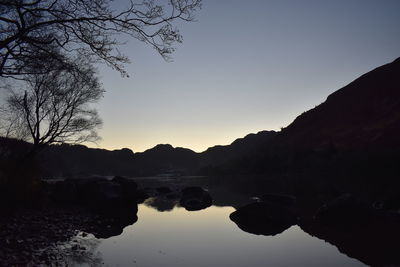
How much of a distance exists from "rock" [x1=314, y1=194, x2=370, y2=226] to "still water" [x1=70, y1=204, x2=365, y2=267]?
229 cm

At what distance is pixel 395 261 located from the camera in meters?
7.97

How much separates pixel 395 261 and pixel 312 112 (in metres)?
103

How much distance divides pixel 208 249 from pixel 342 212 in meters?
8.12

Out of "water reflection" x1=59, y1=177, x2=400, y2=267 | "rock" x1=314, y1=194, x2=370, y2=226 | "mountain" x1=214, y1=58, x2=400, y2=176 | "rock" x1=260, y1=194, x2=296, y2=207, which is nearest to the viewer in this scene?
"water reflection" x1=59, y1=177, x2=400, y2=267

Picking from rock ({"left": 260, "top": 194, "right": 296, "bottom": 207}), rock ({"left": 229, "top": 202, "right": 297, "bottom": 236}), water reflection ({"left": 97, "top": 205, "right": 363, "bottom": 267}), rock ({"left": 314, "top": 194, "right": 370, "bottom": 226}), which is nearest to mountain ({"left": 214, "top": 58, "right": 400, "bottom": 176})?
rock ({"left": 260, "top": 194, "right": 296, "bottom": 207})

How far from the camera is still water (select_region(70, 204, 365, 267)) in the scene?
28.3 feet

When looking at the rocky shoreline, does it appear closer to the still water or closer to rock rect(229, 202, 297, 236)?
the still water

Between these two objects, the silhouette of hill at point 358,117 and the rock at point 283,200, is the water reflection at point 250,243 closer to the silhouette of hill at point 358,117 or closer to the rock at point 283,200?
the rock at point 283,200

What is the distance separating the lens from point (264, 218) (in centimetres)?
1477

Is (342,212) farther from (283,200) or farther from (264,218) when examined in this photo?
(283,200)

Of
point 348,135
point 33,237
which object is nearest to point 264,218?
point 33,237

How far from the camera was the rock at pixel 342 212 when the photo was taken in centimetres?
1480

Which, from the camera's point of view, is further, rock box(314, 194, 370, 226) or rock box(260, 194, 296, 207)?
rock box(260, 194, 296, 207)

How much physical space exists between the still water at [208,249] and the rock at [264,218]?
59 centimetres
